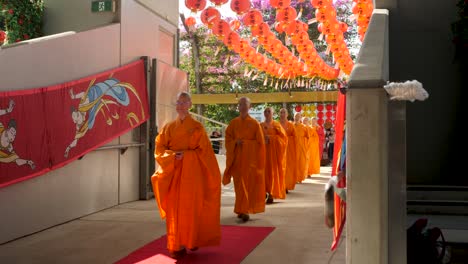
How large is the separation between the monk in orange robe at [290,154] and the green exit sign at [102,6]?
424 cm

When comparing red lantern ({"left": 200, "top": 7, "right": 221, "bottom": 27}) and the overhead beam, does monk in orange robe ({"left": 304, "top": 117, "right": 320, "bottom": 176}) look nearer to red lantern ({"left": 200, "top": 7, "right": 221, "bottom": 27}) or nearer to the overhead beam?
the overhead beam

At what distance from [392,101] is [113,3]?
6.60 metres

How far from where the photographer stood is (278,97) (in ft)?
66.4

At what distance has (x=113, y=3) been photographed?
8.47 metres

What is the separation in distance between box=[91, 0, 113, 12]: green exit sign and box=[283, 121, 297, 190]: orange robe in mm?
4627

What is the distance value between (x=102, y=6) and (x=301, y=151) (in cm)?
613

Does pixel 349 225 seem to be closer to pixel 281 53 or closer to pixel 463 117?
pixel 463 117

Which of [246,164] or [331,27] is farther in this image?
[331,27]

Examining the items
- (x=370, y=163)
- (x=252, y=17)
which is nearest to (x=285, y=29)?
(x=252, y=17)

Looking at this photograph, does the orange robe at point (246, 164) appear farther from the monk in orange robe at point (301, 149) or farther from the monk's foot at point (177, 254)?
the monk in orange robe at point (301, 149)

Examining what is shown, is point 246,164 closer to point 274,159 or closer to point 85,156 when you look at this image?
point 274,159

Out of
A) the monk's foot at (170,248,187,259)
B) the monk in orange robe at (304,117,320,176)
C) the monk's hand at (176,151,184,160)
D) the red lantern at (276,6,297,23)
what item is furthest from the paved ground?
the monk in orange robe at (304,117,320,176)

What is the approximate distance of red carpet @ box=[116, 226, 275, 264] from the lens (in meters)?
4.85

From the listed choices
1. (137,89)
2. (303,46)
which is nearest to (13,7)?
(137,89)
